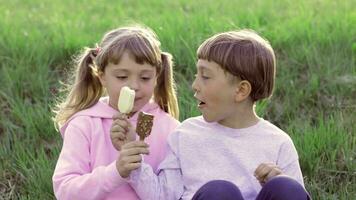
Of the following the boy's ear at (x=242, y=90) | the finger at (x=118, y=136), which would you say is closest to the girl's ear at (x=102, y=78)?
the finger at (x=118, y=136)

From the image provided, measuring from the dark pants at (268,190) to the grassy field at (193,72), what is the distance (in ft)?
3.73

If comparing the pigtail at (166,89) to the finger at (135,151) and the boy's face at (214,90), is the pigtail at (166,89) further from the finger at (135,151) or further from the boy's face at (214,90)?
the finger at (135,151)

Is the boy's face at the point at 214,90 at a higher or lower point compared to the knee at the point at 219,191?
higher

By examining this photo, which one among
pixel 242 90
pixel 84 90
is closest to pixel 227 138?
pixel 242 90

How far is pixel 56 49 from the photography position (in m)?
5.38

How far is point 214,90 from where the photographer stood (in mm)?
3316

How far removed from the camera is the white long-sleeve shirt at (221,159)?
3.36m

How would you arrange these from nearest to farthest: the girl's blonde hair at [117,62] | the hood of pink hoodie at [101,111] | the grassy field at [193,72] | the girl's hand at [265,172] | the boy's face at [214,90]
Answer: the girl's hand at [265,172] → the boy's face at [214,90] → the girl's blonde hair at [117,62] → the hood of pink hoodie at [101,111] → the grassy field at [193,72]

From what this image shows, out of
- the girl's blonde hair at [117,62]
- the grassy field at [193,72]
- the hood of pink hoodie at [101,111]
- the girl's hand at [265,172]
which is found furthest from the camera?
the grassy field at [193,72]

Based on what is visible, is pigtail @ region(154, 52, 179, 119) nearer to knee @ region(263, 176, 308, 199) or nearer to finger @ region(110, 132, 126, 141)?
finger @ region(110, 132, 126, 141)

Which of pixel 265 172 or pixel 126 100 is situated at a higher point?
pixel 126 100

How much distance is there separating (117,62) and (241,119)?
57cm

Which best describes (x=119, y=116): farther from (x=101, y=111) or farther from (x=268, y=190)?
(x=268, y=190)

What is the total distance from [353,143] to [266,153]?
48.8 inches
